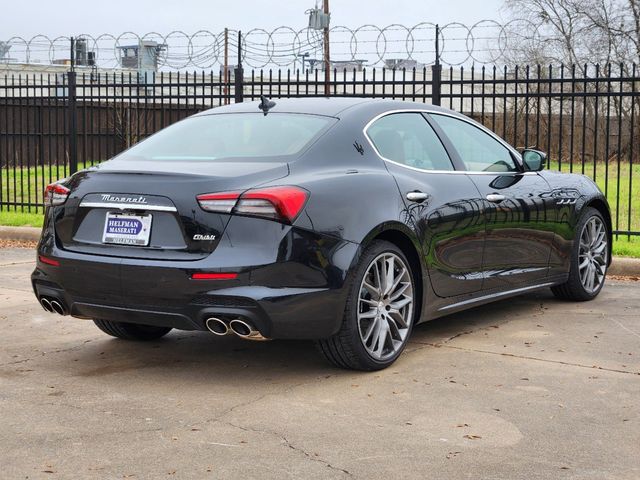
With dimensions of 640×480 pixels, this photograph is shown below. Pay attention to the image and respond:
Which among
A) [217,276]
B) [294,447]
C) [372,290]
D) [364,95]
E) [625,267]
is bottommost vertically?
[294,447]

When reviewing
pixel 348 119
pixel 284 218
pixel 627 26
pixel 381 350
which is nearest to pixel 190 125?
pixel 348 119

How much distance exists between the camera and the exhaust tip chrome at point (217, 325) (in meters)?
5.09

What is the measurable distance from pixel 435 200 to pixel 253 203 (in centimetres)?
145

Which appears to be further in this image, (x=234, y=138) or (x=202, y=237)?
(x=234, y=138)

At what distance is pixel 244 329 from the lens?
5105mm

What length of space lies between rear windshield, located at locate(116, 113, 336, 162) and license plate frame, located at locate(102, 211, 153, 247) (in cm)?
Answer: 56

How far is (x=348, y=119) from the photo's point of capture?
5.90m

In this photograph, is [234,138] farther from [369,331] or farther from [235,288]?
[369,331]

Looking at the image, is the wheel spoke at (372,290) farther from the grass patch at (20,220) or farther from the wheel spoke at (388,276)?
the grass patch at (20,220)

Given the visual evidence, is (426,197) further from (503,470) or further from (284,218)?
(503,470)

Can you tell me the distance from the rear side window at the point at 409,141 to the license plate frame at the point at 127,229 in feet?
4.93

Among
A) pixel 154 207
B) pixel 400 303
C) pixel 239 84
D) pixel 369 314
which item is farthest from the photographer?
pixel 239 84

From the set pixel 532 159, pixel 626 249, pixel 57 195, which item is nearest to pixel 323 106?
pixel 57 195

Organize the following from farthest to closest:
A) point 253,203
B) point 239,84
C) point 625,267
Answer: point 239,84
point 625,267
point 253,203
